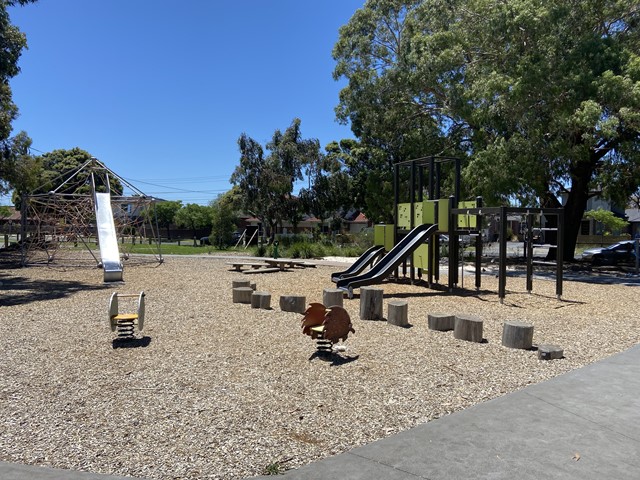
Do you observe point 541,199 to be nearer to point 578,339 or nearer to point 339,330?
point 578,339

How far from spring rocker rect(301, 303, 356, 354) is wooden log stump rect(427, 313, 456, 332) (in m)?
2.05

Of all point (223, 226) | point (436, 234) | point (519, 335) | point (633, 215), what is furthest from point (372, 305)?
point (633, 215)

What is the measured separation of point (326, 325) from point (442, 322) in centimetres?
251

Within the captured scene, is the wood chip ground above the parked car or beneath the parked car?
beneath

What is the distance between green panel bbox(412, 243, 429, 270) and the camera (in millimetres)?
13966

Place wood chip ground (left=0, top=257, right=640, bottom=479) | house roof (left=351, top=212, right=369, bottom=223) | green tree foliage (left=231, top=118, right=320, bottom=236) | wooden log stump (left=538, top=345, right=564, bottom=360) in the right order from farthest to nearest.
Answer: house roof (left=351, top=212, right=369, bottom=223)
green tree foliage (left=231, top=118, right=320, bottom=236)
wooden log stump (left=538, top=345, right=564, bottom=360)
wood chip ground (left=0, top=257, right=640, bottom=479)

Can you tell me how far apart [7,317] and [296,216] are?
1196 inches

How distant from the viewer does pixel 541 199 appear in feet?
68.0

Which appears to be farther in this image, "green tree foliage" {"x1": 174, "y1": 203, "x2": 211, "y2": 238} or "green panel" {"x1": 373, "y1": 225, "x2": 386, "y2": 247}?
"green tree foliage" {"x1": 174, "y1": 203, "x2": 211, "y2": 238}

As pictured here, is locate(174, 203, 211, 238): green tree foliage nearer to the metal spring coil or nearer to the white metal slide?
the white metal slide

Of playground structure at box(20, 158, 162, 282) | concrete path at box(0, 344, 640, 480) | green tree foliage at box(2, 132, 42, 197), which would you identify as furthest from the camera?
green tree foliage at box(2, 132, 42, 197)

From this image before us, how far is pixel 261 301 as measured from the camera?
10180 millimetres

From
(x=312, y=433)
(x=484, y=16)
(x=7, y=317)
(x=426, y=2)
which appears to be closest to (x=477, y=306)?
(x=312, y=433)

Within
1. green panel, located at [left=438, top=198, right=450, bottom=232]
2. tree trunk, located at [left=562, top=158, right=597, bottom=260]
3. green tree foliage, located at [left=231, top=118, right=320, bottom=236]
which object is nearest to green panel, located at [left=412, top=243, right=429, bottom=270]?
green panel, located at [left=438, top=198, right=450, bottom=232]
